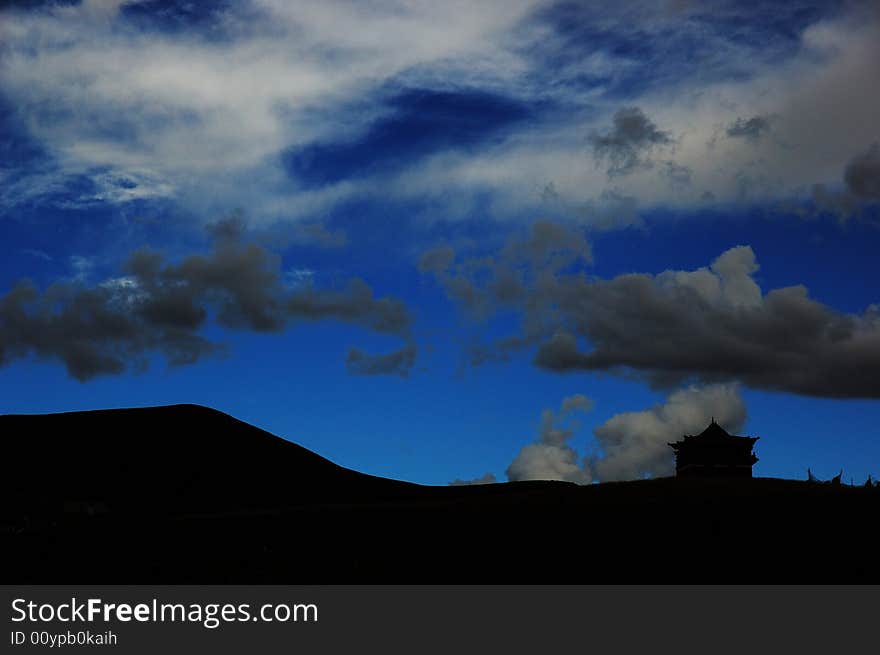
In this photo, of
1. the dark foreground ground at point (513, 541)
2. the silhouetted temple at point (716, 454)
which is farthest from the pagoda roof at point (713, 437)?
the dark foreground ground at point (513, 541)

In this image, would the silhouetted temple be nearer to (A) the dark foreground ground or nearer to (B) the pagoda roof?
(B) the pagoda roof

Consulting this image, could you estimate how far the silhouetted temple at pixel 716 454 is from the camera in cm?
8031

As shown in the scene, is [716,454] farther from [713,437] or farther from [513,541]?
[513,541]

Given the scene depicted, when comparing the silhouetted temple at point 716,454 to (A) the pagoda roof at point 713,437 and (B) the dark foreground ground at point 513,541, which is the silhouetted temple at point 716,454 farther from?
(B) the dark foreground ground at point 513,541

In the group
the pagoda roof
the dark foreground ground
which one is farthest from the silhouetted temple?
the dark foreground ground

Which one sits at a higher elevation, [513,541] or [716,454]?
[716,454]

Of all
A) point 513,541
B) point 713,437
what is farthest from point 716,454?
point 513,541

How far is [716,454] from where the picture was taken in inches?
3177

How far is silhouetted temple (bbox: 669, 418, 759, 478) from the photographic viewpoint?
80312mm

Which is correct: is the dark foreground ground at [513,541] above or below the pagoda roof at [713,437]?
below
